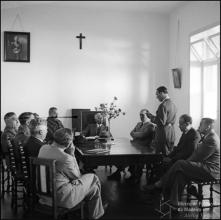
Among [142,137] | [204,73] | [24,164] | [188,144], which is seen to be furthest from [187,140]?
[204,73]

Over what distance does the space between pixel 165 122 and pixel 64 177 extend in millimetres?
2851

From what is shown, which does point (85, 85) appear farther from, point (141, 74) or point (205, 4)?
point (205, 4)

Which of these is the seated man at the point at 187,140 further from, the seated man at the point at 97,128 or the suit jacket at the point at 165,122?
the seated man at the point at 97,128

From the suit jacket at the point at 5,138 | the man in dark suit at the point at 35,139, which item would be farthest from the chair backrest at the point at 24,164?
the suit jacket at the point at 5,138

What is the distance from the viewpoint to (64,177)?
3150mm

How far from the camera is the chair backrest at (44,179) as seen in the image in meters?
2.81

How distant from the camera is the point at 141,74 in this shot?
8.59 m

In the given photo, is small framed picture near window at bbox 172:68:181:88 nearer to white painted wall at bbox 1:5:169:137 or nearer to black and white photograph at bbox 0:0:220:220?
black and white photograph at bbox 0:0:220:220

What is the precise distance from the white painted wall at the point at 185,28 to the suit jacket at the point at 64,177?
12.9 feet

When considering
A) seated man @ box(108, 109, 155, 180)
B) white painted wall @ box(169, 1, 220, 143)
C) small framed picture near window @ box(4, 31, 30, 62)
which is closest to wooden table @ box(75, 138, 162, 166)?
seated man @ box(108, 109, 155, 180)

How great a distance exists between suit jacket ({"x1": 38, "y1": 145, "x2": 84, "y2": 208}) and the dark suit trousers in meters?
1.27

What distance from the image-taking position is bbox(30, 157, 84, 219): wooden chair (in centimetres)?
282

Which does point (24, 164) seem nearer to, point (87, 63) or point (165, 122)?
point (165, 122)

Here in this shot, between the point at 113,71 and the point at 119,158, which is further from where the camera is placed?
the point at 113,71
